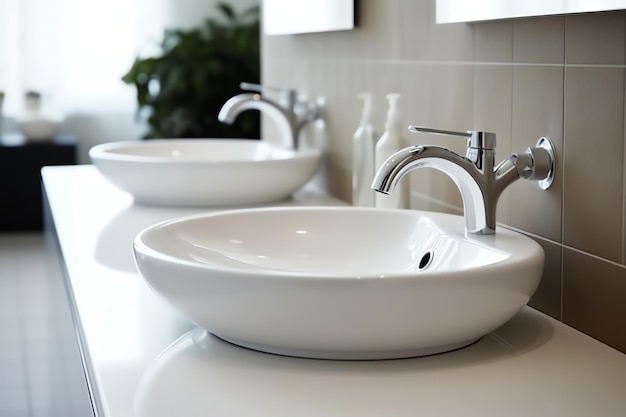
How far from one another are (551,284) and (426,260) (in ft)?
0.53

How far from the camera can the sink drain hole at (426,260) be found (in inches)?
47.5

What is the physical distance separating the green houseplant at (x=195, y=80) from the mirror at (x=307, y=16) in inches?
108

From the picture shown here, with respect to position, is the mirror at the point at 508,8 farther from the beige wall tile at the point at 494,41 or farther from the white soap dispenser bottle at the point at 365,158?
the white soap dispenser bottle at the point at 365,158

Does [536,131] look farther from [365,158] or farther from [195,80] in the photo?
A: [195,80]

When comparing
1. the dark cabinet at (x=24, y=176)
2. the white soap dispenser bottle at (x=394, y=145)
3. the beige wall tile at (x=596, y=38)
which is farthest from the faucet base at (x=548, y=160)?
the dark cabinet at (x=24, y=176)

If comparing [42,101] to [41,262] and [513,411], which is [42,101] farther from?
[513,411]

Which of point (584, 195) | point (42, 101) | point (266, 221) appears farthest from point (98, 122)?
point (584, 195)

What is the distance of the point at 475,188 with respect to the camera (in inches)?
44.9

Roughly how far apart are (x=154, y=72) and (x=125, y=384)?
4.59 metres

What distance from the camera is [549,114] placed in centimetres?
115

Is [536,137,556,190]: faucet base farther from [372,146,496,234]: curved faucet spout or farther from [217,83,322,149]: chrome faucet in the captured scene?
[217,83,322,149]: chrome faucet

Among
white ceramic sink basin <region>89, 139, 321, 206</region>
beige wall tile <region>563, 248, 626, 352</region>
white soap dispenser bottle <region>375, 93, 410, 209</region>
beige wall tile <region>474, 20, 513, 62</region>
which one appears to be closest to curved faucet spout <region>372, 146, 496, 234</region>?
beige wall tile <region>563, 248, 626, 352</region>

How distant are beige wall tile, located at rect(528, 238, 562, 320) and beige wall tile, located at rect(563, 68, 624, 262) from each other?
0.11 ft

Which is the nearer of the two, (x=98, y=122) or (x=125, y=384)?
(x=125, y=384)
